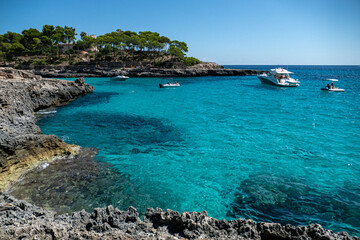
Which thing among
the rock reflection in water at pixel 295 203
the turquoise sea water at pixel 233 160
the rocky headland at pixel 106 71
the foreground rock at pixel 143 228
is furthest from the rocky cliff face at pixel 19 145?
the rocky headland at pixel 106 71

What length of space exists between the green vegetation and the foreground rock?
78.8 metres

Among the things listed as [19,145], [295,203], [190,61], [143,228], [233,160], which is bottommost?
[295,203]

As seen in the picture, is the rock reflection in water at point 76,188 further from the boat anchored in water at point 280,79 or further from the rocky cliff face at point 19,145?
the boat anchored in water at point 280,79

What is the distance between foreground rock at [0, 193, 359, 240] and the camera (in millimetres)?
3898

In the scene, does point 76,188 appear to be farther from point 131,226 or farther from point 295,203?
point 295,203

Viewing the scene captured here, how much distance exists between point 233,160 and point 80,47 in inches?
3774

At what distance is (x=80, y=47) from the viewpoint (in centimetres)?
9038

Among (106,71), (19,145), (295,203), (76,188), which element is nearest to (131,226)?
(76,188)

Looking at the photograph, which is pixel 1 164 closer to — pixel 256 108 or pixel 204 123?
pixel 204 123

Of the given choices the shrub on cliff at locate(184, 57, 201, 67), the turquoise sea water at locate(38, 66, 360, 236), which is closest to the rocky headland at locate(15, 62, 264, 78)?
the shrub on cliff at locate(184, 57, 201, 67)

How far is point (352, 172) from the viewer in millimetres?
10109

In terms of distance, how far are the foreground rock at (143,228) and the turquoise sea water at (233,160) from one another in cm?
265

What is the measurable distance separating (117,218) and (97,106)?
22862 millimetres

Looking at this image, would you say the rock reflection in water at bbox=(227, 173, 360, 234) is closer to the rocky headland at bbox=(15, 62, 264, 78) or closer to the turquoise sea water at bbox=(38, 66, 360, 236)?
the turquoise sea water at bbox=(38, 66, 360, 236)
